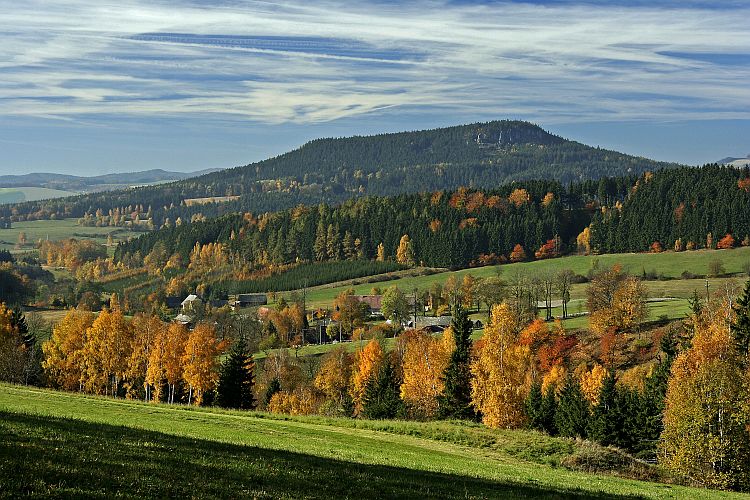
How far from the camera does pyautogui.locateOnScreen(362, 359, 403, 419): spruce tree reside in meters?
79.6

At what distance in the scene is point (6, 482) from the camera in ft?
47.7

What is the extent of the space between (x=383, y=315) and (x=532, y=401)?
9042 cm

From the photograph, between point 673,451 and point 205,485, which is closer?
point 205,485

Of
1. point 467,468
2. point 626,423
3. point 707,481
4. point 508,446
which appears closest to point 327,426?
point 508,446

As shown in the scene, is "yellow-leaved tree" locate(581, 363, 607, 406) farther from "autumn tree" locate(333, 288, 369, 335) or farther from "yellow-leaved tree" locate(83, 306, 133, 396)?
"autumn tree" locate(333, 288, 369, 335)

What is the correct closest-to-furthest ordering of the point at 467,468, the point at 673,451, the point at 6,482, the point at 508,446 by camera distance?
1. the point at 6,482
2. the point at 467,468
3. the point at 508,446
4. the point at 673,451

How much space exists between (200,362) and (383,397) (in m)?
22.0

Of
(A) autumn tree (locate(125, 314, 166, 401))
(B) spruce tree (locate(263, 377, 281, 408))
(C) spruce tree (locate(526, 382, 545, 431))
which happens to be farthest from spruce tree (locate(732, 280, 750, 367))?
(A) autumn tree (locate(125, 314, 166, 401))

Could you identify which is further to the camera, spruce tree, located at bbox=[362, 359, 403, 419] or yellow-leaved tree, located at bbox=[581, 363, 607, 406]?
yellow-leaved tree, located at bbox=[581, 363, 607, 406]

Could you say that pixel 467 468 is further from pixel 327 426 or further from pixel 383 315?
pixel 383 315

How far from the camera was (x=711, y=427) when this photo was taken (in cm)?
5134

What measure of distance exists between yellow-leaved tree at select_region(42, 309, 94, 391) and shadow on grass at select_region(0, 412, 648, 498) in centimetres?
6528

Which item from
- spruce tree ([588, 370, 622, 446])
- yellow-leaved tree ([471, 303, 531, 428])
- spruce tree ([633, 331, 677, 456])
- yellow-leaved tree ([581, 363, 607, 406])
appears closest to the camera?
spruce tree ([633, 331, 677, 456])

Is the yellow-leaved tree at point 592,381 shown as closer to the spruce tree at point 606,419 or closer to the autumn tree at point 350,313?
the spruce tree at point 606,419
